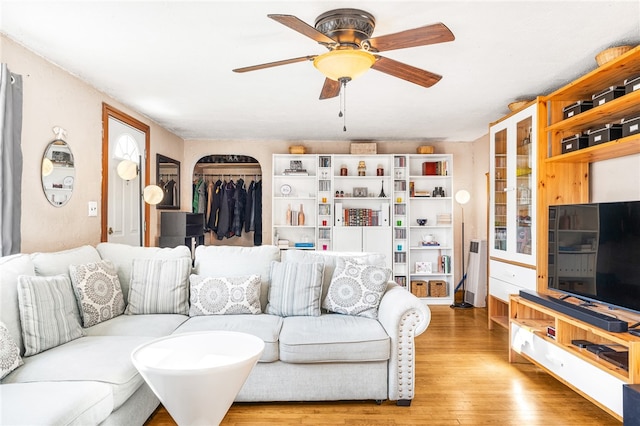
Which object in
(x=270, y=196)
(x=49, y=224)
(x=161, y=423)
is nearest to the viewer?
(x=161, y=423)

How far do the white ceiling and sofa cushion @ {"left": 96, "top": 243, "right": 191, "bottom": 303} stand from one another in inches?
55.7

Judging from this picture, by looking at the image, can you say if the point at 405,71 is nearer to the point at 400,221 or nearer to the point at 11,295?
the point at 11,295

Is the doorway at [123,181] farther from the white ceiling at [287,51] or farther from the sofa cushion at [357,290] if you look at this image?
the sofa cushion at [357,290]

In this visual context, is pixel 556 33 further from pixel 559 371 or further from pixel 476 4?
pixel 559 371

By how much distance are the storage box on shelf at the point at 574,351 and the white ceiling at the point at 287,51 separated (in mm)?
1813

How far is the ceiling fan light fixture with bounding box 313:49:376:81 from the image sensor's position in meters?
2.03

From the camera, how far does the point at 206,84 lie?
3.50 m

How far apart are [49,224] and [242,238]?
3.92m

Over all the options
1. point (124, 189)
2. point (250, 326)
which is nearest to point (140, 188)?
point (124, 189)

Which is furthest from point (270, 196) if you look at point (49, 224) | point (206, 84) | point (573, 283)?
point (573, 283)

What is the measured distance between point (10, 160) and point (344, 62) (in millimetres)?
2110

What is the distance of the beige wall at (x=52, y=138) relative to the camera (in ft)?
9.02

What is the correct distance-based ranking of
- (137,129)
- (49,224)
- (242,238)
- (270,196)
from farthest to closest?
(242,238) → (270,196) → (137,129) → (49,224)

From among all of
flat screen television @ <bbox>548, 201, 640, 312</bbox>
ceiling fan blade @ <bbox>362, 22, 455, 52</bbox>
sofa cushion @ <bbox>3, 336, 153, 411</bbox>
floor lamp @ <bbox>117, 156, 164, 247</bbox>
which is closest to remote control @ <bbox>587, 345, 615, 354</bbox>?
flat screen television @ <bbox>548, 201, 640, 312</bbox>
